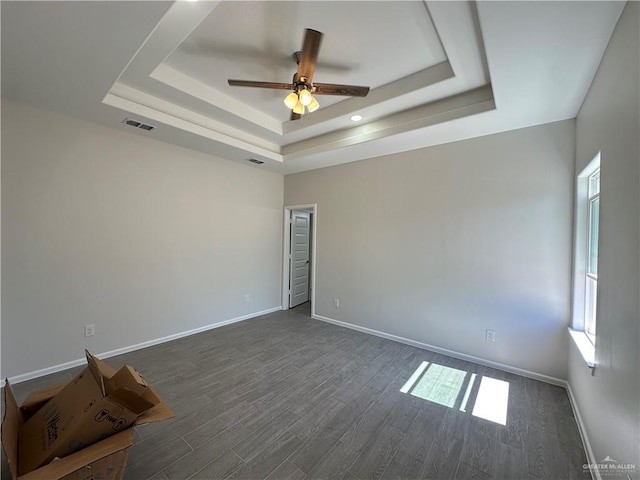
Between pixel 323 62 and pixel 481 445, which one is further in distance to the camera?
pixel 323 62

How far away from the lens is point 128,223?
3.21 m

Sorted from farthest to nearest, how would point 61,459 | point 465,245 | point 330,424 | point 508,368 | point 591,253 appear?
point 465,245
point 508,368
point 591,253
point 330,424
point 61,459

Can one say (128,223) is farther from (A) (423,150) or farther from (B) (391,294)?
(A) (423,150)

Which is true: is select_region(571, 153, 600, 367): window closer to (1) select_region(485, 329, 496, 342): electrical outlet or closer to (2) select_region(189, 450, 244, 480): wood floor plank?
(1) select_region(485, 329, 496, 342): electrical outlet

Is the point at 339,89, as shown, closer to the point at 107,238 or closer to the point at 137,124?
the point at 137,124

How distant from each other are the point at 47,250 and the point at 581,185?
17.4 feet

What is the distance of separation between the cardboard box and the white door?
12.4ft

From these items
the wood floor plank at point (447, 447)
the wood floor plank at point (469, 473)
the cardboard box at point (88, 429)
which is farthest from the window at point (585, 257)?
the cardboard box at point (88, 429)

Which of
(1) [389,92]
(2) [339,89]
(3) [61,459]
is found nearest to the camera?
(3) [61,459]

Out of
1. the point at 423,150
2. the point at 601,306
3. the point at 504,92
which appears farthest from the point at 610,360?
the point at 423,150

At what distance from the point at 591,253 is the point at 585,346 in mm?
843

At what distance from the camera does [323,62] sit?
2.38m

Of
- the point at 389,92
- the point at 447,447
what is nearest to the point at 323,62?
A: the point at 389,92

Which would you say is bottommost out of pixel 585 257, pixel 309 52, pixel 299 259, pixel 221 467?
pixel 221 467
